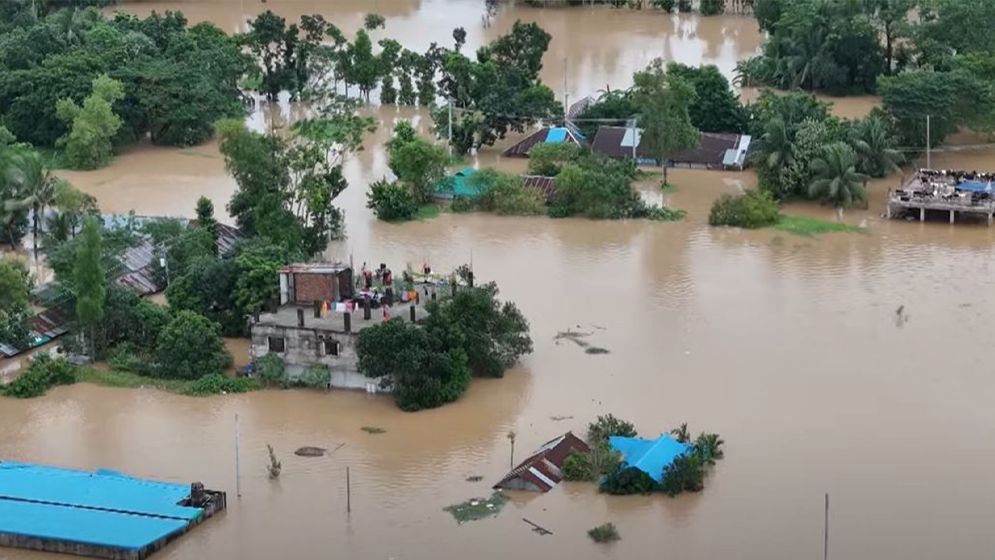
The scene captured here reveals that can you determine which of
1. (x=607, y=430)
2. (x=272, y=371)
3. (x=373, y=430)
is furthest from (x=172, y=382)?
(x=607, y=430)

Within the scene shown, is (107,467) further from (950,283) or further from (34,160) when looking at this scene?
(950,283)

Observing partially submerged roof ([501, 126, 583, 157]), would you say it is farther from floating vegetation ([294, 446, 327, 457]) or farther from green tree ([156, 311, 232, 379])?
floating vegetation ([294, 446, 327, 457])

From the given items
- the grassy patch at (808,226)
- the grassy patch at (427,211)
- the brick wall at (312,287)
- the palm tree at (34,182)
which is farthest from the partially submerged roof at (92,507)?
the grassy patch at (808,226)

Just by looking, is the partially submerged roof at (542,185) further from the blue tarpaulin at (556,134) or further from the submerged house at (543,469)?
the submerged house at (543,469)

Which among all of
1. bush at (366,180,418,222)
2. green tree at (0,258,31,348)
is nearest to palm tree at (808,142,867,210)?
bush at (366,180,418,222)

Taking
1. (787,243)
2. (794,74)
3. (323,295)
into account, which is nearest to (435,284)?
(323,295)
